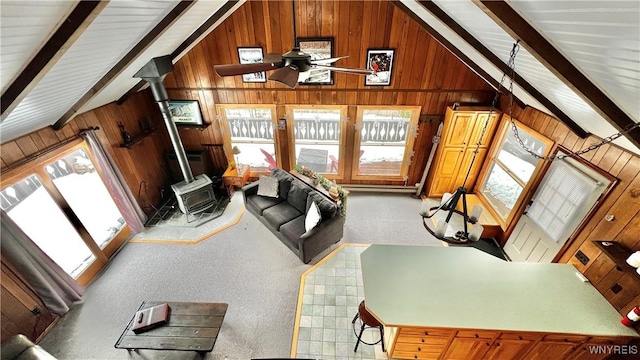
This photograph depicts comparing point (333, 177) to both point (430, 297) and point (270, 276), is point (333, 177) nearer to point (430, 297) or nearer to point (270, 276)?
point (270, 276)

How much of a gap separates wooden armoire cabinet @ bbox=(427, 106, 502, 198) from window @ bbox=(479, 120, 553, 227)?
20 cm

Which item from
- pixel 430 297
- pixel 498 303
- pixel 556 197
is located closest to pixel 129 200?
pixel 430 297

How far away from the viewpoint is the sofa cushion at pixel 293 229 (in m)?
3.95

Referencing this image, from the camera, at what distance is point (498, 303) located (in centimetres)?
A: 235

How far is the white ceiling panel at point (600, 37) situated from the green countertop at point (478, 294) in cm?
170

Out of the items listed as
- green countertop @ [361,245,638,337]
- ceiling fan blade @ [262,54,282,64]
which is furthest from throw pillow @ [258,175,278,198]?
ceiling fan blade @ [262,54,282,64]

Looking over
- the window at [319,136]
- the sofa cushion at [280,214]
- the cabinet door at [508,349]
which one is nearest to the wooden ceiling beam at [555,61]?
the cabinet door at [508,349]

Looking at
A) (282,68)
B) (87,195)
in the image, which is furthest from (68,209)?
(282,68)

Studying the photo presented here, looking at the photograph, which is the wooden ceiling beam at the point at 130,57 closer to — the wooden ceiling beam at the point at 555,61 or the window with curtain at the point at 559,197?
the wooden ceiling beam at the point at 555,61

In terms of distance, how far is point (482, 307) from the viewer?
7.61 ft

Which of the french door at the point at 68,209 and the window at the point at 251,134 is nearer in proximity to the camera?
the french door at the point at 68,209

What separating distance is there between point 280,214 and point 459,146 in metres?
3.61

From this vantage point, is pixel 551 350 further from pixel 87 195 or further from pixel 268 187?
pixel 87 195

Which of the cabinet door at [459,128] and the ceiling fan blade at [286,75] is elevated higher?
the ceiling fan blade at [286,75]
